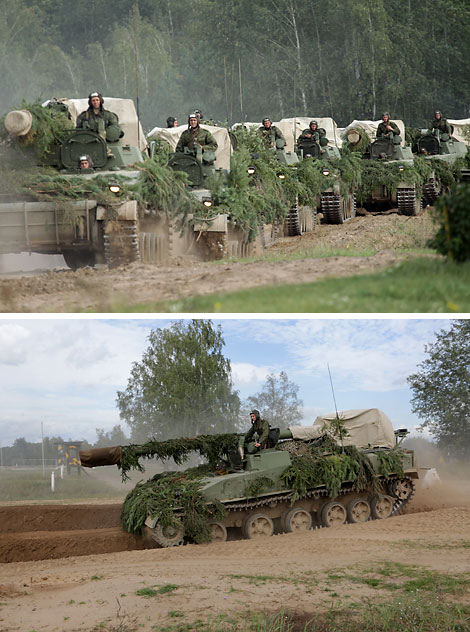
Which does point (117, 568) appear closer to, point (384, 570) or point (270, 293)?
point (384, 570)

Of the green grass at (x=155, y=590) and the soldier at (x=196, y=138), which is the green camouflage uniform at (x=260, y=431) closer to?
the green grass at (x=155, y=590)

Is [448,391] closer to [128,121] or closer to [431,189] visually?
[431,189]

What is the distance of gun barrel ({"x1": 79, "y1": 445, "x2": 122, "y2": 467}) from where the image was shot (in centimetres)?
1269

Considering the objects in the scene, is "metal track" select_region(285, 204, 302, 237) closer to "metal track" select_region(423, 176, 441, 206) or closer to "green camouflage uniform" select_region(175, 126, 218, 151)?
"green camouflage uniform" select_region(175, 126, 218, 151)

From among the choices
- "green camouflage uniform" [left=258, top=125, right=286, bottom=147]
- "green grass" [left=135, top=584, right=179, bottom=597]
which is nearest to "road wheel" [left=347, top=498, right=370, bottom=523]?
"green grass" [left=135, top=584, right=179, bottom=597]

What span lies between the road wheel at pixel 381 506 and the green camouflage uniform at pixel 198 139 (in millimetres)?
7368

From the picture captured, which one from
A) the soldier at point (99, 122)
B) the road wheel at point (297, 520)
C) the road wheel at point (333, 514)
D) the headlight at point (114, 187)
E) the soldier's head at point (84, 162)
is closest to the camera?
the headlight at point (114, 187)

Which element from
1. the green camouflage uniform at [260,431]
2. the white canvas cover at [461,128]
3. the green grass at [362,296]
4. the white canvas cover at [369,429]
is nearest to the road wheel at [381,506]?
the white canvas cover at [369,429]

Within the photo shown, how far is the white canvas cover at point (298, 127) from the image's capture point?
72.0 ft

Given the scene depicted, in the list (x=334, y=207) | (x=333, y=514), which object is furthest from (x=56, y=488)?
(x=333, y=514)

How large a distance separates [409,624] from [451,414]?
24000 millimetres

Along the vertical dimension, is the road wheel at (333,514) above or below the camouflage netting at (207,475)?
below

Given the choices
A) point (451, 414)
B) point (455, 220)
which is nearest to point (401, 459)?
point (455, 220)

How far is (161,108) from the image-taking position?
31047 millimetres
